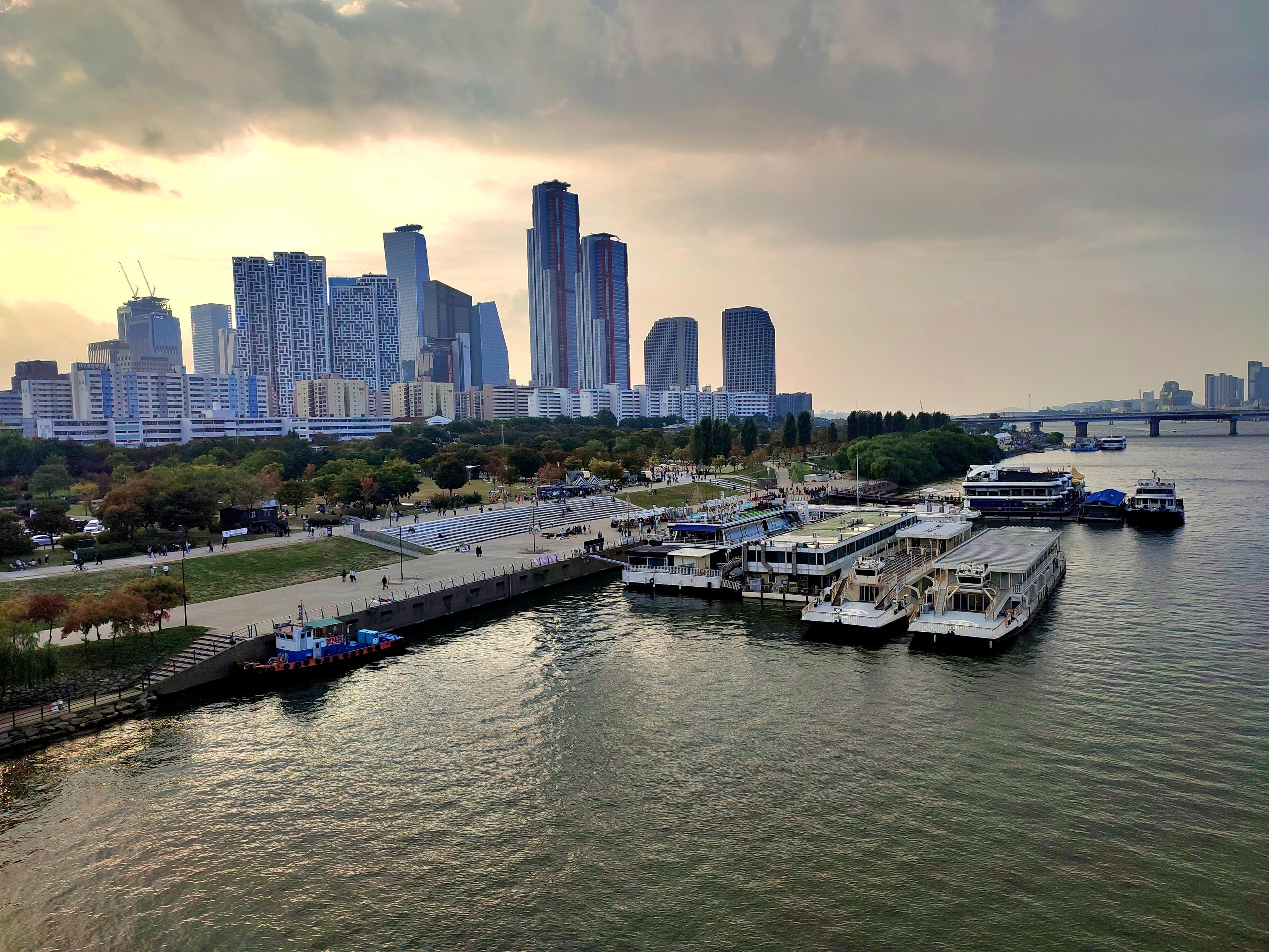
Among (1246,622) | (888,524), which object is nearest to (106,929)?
(1246,622)

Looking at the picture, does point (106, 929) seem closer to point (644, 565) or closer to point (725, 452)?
point (644, 565)

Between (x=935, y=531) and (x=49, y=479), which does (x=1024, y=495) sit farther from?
(x=49, y=479)

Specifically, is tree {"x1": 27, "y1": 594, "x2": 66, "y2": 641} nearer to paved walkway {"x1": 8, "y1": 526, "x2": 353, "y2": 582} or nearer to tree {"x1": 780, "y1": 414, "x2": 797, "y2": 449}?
paved walkway {"x1": 8, "y1": 526, "x2": 353, "y2": 582}

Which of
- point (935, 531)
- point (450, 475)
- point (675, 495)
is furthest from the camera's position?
point (675, 495)

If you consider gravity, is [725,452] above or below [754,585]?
above

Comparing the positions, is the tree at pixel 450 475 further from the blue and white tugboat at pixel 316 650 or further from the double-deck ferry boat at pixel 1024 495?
the double-deck ferry boat at pixel 1024 495

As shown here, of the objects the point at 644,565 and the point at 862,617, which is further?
the point at 644,565

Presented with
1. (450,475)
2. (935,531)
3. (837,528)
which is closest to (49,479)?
(450,475)
